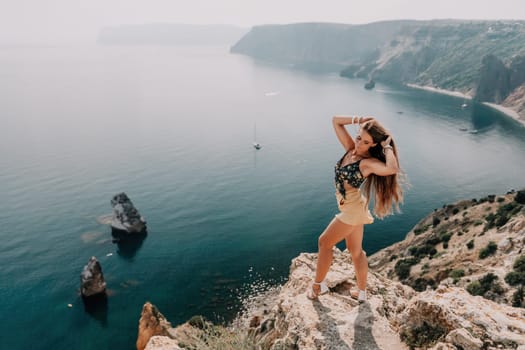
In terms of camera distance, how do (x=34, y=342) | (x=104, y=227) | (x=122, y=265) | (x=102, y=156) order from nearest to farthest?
1. (x=34, y=342)
2. (x=122, y=265)
3. (x=104, y=227)
4. (x=102, y=156)

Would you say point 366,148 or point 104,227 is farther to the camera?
point 104,227

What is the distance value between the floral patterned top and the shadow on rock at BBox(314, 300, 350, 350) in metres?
2.56

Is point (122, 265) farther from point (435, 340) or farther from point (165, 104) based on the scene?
point (165, 104)

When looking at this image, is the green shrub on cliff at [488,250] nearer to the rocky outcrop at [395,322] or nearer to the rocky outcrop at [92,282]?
the rocky outcrop at [395,322]

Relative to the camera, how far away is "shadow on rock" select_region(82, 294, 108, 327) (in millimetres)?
37625

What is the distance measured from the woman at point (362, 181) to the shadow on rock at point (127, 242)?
45072 millimetres

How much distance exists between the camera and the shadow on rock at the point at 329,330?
6844mm

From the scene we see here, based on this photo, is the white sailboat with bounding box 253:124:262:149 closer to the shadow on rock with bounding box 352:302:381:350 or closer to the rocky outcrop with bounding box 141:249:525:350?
the rocky outcrop with bounding box 141:249:525:350

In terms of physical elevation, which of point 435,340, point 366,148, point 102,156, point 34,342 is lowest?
point 34,342

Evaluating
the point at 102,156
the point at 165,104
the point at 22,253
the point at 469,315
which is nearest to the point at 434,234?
the point at 469,315

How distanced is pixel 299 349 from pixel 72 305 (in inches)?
1545

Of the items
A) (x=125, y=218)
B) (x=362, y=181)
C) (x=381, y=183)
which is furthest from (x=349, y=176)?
(x=125, y=218)

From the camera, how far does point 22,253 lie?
Answer: 1871 inches

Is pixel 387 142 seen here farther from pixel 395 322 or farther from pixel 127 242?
pixel 127 242
